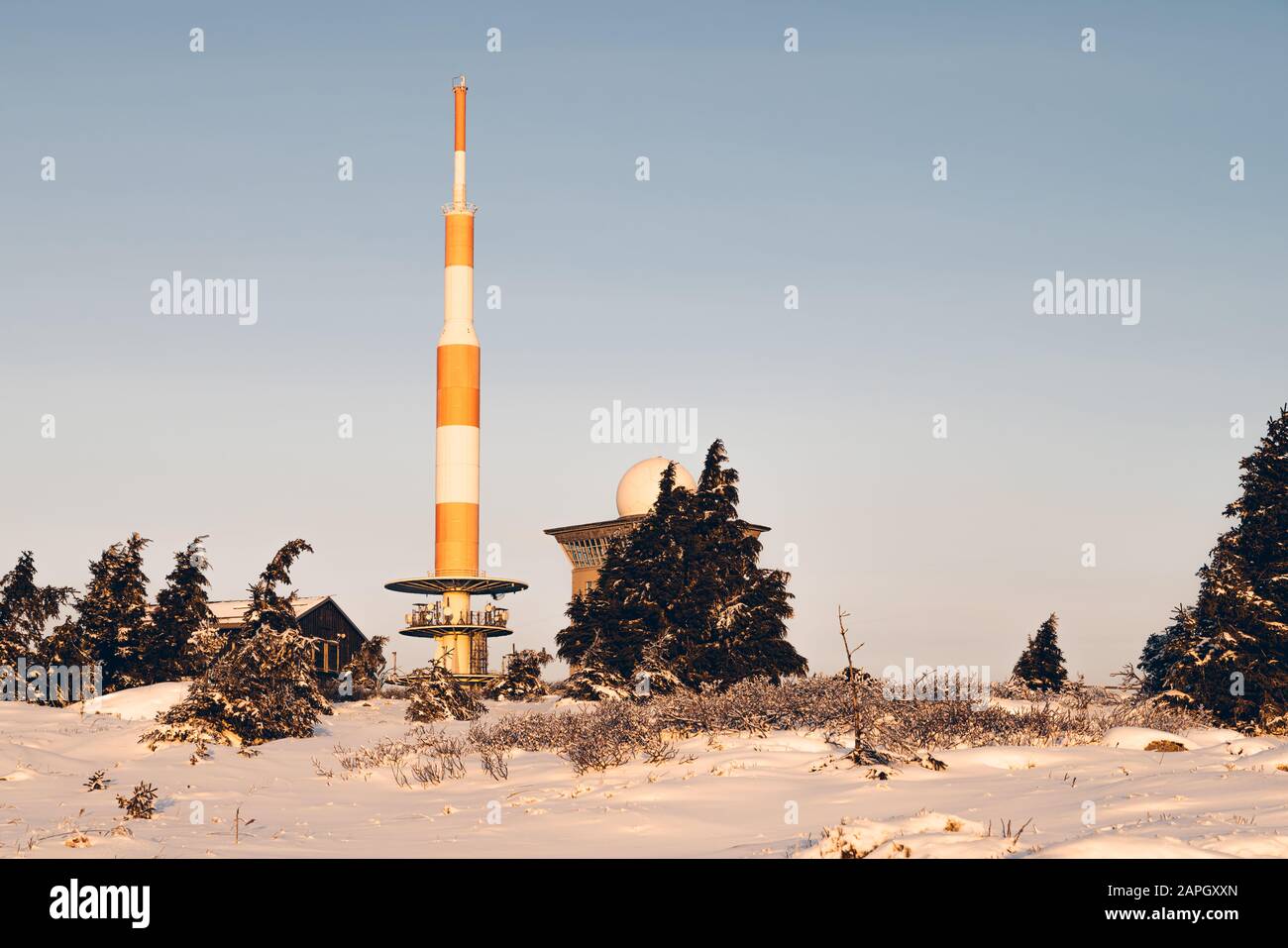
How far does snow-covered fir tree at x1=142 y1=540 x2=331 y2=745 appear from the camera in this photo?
32.1 meters

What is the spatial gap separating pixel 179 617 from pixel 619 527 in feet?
112

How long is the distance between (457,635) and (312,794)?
42.9 metres

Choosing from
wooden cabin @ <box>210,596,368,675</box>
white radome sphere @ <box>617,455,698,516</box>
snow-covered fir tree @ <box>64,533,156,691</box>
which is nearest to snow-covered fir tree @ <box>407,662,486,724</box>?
snow-covered fir tree @ <box>64,533,156,691</box>

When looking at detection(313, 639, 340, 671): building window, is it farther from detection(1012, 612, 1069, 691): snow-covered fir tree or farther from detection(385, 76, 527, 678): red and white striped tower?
detection(1012, 612, 1069, 691): snow-covered fir tree

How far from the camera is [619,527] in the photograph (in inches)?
3031

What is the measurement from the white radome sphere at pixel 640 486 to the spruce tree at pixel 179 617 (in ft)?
96.7

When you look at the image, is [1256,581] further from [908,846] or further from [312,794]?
[908,846]

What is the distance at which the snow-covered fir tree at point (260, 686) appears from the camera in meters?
32.1

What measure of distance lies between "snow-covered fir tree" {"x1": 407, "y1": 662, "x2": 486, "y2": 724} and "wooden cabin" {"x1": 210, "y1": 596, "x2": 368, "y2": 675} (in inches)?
686

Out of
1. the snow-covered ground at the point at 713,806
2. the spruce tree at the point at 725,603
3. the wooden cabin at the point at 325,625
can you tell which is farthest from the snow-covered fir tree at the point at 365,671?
the snow-covered ground at the point at 713,806

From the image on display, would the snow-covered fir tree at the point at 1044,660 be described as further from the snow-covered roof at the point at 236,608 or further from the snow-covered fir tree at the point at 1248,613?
the snow-covered roof at the point at 236,608

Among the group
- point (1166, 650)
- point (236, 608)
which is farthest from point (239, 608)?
point (1166, 650)

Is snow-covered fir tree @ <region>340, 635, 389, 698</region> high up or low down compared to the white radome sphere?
down
